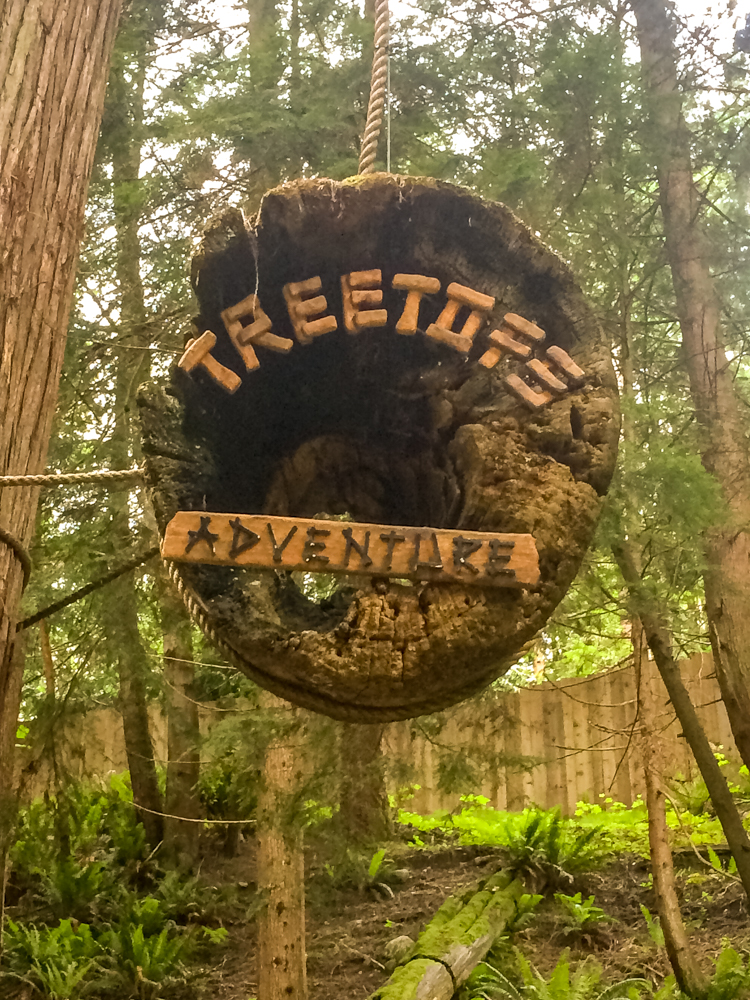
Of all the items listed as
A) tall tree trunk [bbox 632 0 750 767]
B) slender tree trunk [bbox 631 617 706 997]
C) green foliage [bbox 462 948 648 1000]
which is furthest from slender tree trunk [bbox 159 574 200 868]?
tall tree trunk [bbox 632 0 750 767]

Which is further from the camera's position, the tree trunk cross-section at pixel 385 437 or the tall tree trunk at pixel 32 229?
the tall tree trunk at pixel 32 229

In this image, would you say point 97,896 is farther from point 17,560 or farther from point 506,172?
point 506,172

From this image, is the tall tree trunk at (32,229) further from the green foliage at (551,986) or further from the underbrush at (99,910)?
the green foliage at (551,986)

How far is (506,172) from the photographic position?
11.9 feet

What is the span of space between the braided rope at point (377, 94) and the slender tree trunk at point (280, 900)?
10.6ft

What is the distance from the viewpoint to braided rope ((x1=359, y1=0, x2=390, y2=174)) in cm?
187

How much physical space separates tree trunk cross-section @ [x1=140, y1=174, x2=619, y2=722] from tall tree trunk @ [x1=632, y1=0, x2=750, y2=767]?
283 centimetres

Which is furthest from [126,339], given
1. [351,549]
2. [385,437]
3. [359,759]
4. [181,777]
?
[181,777]

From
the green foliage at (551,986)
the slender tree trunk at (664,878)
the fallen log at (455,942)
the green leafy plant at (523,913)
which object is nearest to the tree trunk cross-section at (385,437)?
the slender tree trunk at (664,878)

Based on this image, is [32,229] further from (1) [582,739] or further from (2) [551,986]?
(1) [582,739]

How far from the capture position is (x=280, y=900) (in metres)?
4.53

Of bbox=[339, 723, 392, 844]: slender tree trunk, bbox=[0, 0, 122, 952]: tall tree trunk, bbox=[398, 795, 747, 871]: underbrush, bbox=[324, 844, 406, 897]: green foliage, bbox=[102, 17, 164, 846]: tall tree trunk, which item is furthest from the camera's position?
bbox=[398, 795, 747, 871]: underbrush

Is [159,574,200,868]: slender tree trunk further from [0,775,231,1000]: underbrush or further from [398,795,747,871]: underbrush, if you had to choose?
[398,795,747,871]: underbrush

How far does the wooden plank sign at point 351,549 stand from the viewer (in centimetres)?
135
